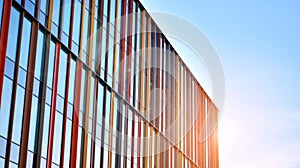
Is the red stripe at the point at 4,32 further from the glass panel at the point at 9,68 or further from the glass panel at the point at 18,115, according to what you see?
the glass panel at the point at 18,115

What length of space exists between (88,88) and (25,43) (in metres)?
8.92

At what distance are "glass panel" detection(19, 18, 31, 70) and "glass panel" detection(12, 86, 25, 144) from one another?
1.54m

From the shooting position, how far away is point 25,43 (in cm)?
3341

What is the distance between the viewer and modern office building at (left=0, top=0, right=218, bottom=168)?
32312mm

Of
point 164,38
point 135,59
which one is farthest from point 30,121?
point 164,38

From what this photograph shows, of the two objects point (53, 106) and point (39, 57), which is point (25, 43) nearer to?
point (39, 57)

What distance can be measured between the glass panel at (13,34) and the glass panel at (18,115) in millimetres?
1856

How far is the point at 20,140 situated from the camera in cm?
3216

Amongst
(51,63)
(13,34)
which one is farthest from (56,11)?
(13,34)

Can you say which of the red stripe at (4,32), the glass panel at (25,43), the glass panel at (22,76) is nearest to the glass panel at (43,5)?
the glass panel at (25,43)

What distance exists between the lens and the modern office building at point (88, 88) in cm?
3231

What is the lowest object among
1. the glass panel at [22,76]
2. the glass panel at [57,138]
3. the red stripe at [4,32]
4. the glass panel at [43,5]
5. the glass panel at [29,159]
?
the glass panel at [29,159]

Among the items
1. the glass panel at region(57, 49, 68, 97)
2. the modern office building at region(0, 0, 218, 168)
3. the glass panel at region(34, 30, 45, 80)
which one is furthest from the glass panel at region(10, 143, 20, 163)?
the glass panel at region(57, 49, 68, 97)

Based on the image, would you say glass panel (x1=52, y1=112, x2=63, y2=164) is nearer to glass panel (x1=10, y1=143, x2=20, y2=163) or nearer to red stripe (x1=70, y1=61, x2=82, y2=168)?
red stripe (x1=70, y1=61, x2=82, y2=168)
